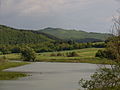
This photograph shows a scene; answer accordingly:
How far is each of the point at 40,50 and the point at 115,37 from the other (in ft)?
541

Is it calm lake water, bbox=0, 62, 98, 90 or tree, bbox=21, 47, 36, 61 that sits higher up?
tree, bbox=21, 47, 36, 61

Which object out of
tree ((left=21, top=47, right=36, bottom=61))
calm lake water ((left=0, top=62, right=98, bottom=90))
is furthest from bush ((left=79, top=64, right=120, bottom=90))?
tree ((left=21, top=47, right=36, bottom=61))

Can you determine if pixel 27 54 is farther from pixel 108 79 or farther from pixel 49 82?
pixel 108 79

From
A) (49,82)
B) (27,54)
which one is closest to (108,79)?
(49,82)

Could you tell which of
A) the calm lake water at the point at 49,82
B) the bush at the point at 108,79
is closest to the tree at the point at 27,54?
the calm lake water at the point at 49,82

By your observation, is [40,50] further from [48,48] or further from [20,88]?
[20,88]

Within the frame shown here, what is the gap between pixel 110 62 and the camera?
17391mm

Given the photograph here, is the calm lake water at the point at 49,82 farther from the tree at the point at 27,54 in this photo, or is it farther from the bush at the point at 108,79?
the tree at the point at 27,54

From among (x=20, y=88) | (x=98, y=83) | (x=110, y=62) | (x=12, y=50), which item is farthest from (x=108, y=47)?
(x=12, y=50)

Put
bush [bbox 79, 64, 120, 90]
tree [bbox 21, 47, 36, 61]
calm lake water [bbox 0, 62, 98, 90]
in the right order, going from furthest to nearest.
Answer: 1. tree [bbox 21, 47, 36, 61]
2. calm lake water [bbox 0, 62, 98, 90]
3. bush [bbox 79, 64, 120, 90]

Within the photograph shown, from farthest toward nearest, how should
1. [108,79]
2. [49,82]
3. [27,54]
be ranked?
[27,54] → [49,82] → [108,79]

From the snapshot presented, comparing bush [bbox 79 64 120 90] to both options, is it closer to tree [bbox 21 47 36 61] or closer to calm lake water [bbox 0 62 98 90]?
calm lake water [bbox 0 62 98 90]

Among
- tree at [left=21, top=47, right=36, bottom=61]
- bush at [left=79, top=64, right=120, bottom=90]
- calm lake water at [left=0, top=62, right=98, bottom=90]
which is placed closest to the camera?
bush at [left=79, top=64, right=120, bottom=90]

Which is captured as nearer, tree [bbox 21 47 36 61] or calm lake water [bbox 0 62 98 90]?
calm lake water [bbox 0 62 98 90]
